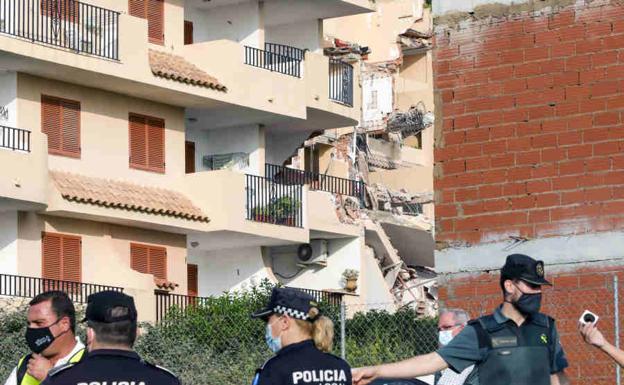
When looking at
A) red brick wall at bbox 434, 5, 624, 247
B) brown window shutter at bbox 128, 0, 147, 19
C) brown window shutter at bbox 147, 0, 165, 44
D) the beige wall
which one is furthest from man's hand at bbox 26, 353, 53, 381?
brown window shutter at bbox 147, 0, 165, 44

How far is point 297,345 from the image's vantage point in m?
10.5

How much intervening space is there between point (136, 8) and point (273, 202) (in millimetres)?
5413

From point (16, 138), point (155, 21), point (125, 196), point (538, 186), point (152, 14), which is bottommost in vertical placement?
point (538, 186)

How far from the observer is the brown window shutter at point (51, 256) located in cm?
3528

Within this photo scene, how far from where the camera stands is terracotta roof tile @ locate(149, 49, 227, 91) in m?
37.2

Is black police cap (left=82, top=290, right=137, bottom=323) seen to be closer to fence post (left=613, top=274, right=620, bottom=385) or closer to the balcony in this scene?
fence post (left=613, top=274, right=620, bottom=385)

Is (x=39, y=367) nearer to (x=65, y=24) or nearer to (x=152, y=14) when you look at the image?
(x=65, y=24)

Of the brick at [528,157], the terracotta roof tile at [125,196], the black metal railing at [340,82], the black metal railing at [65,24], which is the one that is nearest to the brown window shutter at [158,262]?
the terracotta roof tile at [125,196]

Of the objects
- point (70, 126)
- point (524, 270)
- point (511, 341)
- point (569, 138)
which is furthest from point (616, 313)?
point (70, 126)

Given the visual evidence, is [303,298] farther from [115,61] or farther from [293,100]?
[293,100]

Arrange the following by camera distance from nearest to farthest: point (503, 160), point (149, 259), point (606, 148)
→ 1. point (606, 148)
2. point (503, 160)
3. point (149, 259)

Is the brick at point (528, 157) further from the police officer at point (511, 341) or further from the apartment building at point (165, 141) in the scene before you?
the apartment building at point (165, 141)

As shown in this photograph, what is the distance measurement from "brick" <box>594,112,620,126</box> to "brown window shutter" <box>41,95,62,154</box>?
808 inches

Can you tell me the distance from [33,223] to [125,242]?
112 inches
